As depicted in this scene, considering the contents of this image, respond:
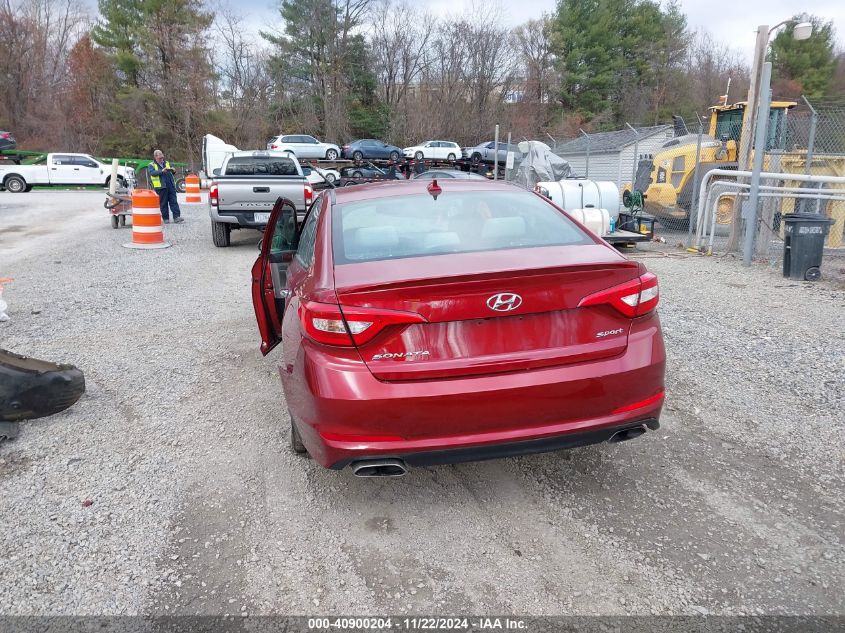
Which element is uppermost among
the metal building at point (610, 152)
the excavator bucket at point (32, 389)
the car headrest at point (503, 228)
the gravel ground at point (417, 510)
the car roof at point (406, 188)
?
the metal building at point (610, 152)

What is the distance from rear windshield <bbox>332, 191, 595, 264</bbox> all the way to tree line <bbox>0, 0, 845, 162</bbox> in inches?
1947

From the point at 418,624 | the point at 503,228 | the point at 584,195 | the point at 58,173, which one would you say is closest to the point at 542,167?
the point at 584,195

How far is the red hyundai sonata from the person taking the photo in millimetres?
2658

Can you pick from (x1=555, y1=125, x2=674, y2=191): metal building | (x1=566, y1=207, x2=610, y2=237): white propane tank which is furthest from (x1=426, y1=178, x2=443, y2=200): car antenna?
(x1=555, y1=125, x2=674, y2=191): metal building

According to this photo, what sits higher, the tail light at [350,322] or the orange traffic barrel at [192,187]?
the tail light at [350,322]

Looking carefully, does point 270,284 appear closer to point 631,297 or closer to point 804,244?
point 631,297

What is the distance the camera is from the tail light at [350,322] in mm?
2639

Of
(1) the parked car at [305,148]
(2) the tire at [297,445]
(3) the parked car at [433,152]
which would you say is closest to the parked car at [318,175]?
(1) the parked car at [305,148]

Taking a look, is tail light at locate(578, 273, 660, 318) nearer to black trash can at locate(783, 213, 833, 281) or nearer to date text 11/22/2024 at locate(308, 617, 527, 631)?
date text 11/22/2024 at locate(308, 617, 527, 631)

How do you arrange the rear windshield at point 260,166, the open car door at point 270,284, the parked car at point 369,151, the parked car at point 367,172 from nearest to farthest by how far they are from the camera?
the open car door at point 270,284 → the rear windshield at point 260,166 → the parked car at point 367,172 → the parked car at point 369,151

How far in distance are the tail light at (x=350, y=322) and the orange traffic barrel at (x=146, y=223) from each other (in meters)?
10.9

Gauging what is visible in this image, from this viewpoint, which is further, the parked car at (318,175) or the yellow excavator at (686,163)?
the parked car at (318,175)

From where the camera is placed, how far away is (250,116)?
53.1 metres

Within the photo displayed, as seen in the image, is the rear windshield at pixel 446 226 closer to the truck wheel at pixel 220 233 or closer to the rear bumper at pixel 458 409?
the rear bumper at pixel 458 409
